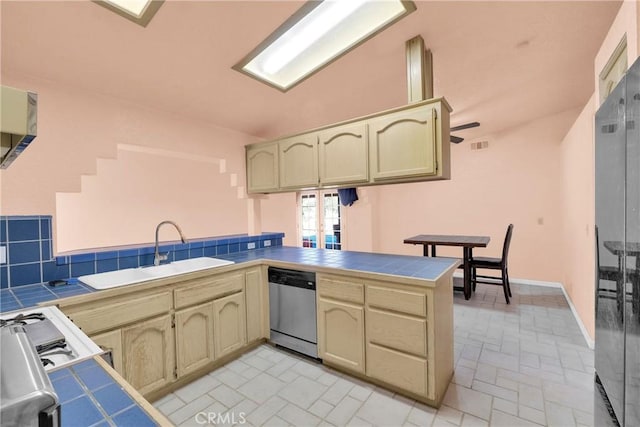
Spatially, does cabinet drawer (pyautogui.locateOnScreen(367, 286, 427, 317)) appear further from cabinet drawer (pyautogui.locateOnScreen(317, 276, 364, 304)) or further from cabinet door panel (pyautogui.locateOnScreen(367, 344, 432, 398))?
cabinet door panel (pyautogui.locateOnScreen(367, 344, 432, 398))

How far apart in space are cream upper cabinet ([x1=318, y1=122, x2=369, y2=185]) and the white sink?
1.20 metres

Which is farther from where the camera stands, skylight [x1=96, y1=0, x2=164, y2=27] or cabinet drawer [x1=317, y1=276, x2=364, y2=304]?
cabinet drawer [x1=317, y1=276, x2=364, y2=304]

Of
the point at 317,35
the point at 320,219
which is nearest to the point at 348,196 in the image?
the point at 320,219

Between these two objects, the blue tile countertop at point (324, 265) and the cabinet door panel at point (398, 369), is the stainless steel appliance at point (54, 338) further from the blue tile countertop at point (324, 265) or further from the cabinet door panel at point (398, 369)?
the cabinet door panel at point (398, 369)

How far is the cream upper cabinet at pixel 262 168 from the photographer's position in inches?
118

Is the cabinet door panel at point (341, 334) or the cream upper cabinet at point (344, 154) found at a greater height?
the cream upper cabinet at point (344, 154)

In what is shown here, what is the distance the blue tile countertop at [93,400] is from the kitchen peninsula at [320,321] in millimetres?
946

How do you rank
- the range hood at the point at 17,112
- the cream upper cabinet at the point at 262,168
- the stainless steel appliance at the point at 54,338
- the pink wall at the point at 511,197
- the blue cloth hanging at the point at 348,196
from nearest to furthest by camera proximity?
the range hood at the point at 17,112, the stainless steel appliance at the point at 54,338, the cream upper cabinet at the point at 262,168, the pink wall at the point at 511,197, the blue cloth hanging at the point at 348,196

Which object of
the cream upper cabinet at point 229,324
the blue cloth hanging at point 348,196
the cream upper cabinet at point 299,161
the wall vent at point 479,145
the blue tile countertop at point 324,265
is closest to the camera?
the blue tile countertop at point 324,265

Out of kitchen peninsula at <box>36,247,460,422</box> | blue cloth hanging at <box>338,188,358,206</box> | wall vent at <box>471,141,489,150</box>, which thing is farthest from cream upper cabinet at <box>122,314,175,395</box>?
wall vent at <box>471,141,489,150</box>

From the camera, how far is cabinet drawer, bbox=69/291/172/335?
1.50 metres

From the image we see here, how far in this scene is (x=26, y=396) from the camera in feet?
1.28

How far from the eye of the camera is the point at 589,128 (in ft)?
8.31

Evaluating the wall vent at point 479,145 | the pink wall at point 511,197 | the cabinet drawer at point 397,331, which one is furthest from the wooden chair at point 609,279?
the wall vent at point 479,145
